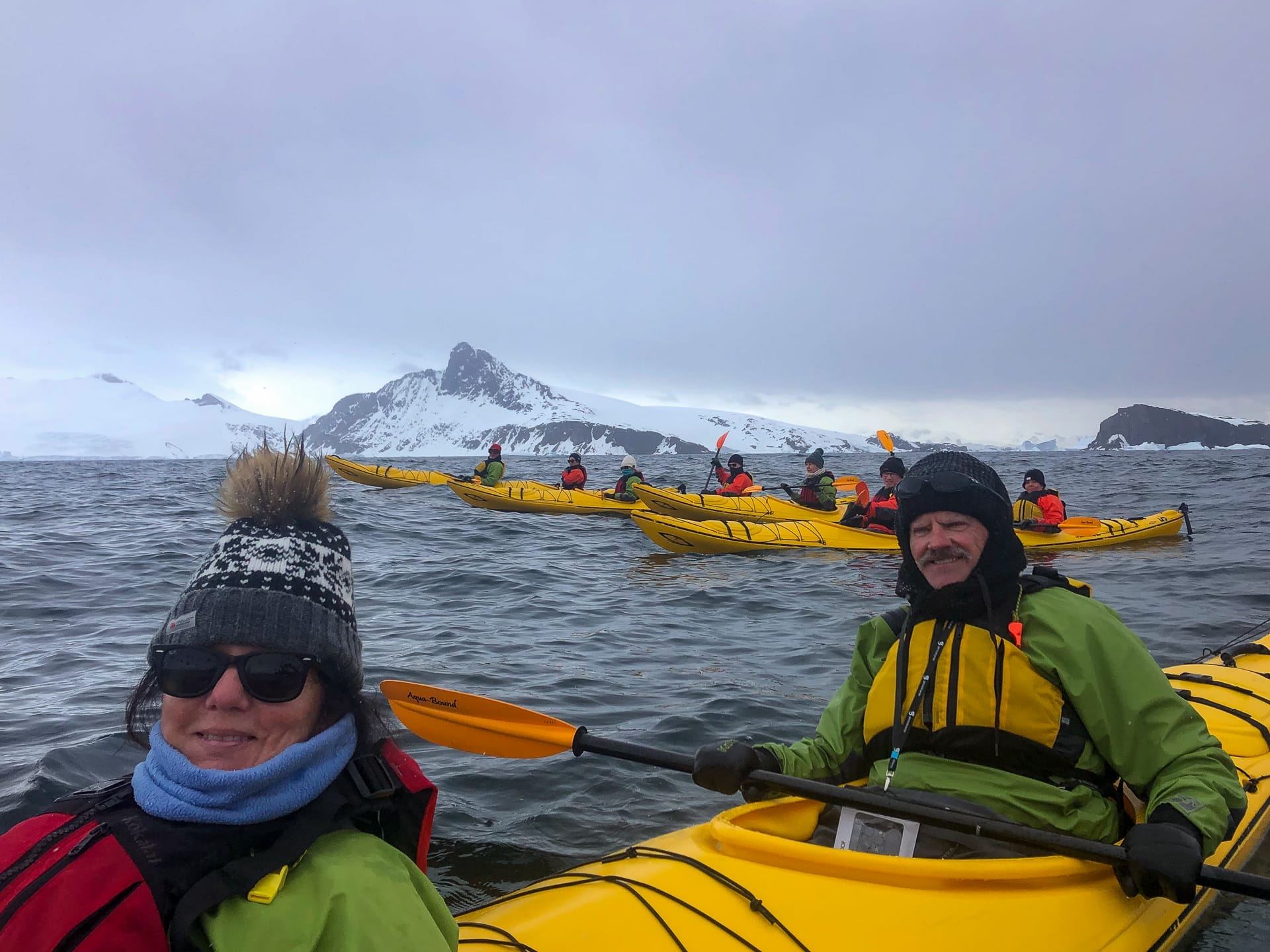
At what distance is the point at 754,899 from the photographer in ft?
7.89

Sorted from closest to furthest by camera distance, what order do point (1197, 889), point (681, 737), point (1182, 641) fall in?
1. point (1197, 889)
2. point (681, 737)
3. point (1182, 641)

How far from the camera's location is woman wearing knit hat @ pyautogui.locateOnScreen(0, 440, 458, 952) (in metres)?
1.23

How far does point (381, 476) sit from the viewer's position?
2617 cm

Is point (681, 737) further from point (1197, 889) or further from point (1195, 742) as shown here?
point (1195, 742)

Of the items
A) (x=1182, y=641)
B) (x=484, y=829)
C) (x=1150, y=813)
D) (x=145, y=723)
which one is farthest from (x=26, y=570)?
(x=1182, y=641)

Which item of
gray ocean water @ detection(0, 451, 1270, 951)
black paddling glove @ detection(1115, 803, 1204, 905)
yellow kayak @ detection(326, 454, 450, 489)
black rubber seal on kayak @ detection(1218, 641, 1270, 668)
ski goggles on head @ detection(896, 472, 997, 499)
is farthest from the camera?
yellow kayak @ detection(326, 454, 450, 489)

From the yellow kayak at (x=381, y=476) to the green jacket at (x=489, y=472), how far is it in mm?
6348

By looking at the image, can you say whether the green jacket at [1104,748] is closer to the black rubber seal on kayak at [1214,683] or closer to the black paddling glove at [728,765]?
the black paddling glove at [728,765]

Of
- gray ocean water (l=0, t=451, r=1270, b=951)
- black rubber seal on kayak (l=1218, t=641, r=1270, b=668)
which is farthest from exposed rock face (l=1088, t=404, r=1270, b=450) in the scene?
black rubber seal on kayak (l=1218, t=641, r=1270, b=668)

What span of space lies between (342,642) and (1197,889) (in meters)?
3.34

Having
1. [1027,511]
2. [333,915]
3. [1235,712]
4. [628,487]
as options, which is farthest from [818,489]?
[333,915]

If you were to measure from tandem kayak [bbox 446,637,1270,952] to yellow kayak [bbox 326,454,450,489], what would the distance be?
24.2 metres

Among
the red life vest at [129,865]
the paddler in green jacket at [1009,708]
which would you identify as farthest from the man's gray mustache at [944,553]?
the red life vest at [129,865]

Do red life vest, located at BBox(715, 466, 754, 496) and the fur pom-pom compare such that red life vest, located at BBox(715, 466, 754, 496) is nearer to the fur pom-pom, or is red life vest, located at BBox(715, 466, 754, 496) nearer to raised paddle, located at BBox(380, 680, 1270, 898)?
raised paddle, located at BBox(380, 680, 1270, 898)
